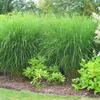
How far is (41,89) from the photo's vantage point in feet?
25.5

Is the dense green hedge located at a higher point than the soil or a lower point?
higher

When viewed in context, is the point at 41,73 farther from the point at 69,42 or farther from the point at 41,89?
the point at 69,42

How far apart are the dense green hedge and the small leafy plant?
6.8 inches

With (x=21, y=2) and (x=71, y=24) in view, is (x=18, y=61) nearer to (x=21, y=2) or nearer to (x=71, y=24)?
(x=71, y=24)

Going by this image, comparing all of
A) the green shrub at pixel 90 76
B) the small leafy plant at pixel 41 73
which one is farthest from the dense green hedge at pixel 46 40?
the green shrub at pixel 90 76

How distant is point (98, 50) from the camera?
26.2 feet

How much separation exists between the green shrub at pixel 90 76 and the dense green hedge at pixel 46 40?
461 millimetres

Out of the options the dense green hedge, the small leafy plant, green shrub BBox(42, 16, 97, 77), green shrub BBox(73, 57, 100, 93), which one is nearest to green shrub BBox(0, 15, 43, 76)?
the dense green hedge

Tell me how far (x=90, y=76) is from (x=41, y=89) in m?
1.20

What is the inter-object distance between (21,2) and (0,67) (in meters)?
6.65

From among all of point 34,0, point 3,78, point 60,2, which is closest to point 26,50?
Result: point 3,78

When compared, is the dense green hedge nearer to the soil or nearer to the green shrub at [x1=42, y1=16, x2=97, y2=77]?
the green shrub at [x1=42, y1=16, x2=97, y2=77]

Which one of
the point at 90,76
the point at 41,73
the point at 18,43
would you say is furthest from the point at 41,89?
the point at 18,43

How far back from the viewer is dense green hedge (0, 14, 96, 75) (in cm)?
791
